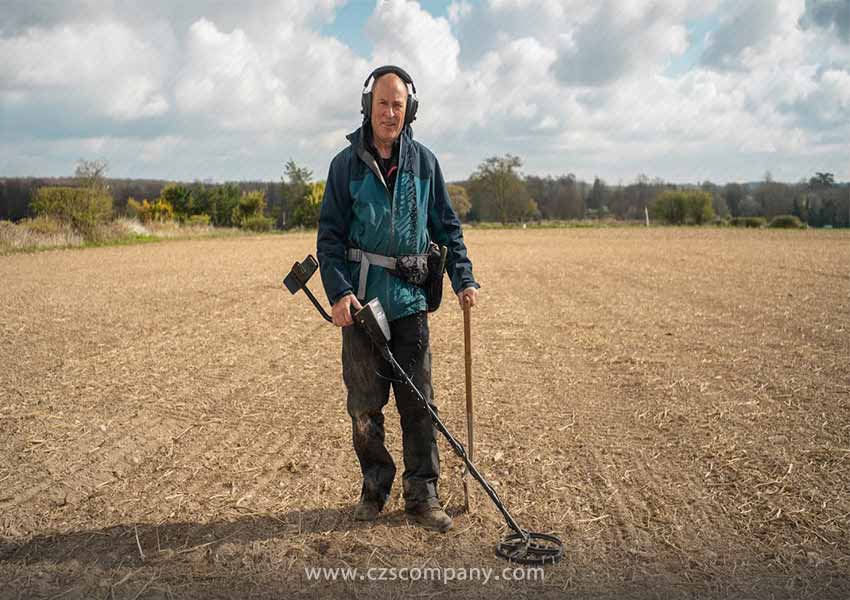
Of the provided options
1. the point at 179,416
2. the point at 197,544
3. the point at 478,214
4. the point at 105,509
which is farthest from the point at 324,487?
the point at 478,214

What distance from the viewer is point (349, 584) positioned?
3697mm

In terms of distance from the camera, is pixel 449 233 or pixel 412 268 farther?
pixel 449 233

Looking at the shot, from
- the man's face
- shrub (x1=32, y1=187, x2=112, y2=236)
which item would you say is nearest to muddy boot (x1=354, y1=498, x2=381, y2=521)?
the man's face

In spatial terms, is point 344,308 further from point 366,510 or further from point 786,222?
point 786,222

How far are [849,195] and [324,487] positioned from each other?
9101 cm

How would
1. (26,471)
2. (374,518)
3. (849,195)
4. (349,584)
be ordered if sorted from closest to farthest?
1. (349,584)
2. (374,518)
3. (26,471)
4. (849,195)

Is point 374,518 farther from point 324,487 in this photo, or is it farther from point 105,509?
point 105,509

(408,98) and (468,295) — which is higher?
(408,98)

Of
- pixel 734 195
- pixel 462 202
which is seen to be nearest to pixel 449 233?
pixel 462 202

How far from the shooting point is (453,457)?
5.65 metres

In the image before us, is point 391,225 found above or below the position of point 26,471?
above

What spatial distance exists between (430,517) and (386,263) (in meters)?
1.45

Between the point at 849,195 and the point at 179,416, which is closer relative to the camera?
the point at 179,416

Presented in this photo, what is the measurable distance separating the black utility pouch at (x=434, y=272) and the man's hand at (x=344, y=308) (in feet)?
1.63
